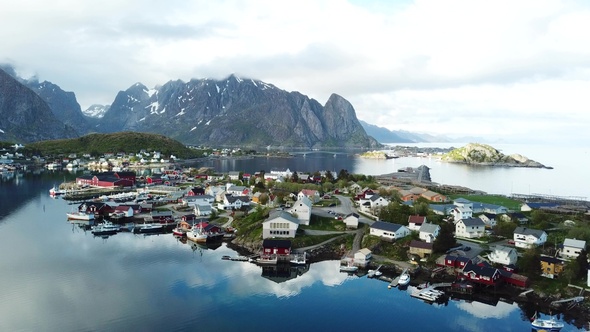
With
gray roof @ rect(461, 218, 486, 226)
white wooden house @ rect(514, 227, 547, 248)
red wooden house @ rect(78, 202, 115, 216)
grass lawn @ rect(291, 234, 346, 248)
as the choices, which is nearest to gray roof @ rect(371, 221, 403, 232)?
grass lawn @ rect(291, 234, 346, 248)

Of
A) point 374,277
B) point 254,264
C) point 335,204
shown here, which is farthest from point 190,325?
point 335,204

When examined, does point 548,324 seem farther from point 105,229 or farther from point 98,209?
point 98,209

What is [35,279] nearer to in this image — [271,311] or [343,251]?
[271,311]

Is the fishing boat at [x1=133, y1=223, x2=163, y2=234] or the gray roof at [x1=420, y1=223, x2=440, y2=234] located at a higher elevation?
the gray roof at [x1=420, y1=223, x2=440, y2=234]

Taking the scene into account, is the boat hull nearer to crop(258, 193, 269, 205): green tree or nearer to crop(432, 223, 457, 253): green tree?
crop(258, 193, 269, 205): green tree

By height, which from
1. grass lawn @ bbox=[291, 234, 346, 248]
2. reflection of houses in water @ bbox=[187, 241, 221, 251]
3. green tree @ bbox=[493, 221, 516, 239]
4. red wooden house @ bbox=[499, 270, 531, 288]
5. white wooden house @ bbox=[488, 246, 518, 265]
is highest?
green tree @ bbox=[493, 221, 516, 239]

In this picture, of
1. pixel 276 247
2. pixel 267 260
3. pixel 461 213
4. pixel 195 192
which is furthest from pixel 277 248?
pixel 195 192
